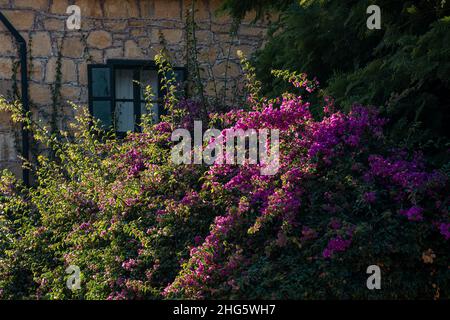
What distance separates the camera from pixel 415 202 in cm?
418

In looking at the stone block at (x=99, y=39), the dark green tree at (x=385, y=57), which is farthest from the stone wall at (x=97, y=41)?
the dark green tree at (x=385, y=57)

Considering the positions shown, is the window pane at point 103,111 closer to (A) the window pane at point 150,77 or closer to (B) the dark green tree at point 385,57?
(A) the window pane at point 150,77

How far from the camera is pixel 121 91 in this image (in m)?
9.45

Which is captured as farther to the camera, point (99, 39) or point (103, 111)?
point (103, 111)

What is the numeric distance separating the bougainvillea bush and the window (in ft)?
11.3

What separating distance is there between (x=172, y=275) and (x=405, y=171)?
1.57 meters

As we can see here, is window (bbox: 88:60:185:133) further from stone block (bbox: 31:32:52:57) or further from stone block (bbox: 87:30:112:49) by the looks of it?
stone block (bbox: 31:32:52:57)

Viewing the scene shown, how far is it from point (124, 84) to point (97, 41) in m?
0.67

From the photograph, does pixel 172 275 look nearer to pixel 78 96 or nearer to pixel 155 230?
pixel 155 230

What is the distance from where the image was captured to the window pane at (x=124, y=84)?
941 cm

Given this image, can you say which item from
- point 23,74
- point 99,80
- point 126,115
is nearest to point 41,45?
point 23,74

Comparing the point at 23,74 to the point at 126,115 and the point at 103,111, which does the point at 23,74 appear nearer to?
the point at 103,111

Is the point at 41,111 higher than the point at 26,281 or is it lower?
higher

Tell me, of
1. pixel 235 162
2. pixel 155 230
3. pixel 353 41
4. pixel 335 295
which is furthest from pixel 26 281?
pixel 353 41
